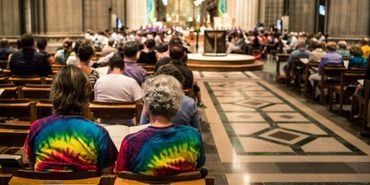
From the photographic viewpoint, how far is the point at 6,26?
18.5m

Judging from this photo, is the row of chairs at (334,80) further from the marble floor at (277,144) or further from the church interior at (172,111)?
the marble floor at (277,144)

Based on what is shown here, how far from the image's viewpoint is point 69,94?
3316 millimetres

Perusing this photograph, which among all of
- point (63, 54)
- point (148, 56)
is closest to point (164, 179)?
point (148, 56)

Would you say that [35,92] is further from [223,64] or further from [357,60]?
[223,64]

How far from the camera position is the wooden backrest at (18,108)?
210 inches

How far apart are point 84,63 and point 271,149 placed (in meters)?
3.10

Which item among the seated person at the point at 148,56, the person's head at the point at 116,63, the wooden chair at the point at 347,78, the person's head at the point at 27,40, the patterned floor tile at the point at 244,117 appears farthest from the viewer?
the seated person at the point at 148,56

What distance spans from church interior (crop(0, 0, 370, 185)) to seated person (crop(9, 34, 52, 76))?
0.05 ft

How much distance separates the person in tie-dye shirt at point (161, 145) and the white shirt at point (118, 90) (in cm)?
283

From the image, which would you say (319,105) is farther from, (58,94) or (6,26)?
(6,26)

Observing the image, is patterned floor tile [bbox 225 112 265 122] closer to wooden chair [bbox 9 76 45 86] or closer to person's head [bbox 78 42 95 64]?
person's head [bbox 78 42 95 64]

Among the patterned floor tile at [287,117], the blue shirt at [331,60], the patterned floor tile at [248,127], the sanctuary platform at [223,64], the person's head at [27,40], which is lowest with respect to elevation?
the patterned floor tile at [248,127]

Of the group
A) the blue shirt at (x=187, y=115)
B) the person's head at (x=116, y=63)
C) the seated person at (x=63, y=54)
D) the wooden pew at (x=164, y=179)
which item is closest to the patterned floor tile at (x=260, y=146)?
the person's head at (x=116, y=63)

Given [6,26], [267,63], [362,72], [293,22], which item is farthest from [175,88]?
[293,22]
